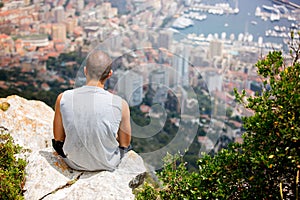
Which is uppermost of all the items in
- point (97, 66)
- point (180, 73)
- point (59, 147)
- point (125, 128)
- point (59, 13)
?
point (97, 66)

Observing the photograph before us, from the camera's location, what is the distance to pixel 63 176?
259cm

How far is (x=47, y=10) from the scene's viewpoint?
24.0m

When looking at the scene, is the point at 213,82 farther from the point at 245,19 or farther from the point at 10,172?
the point at 10,172

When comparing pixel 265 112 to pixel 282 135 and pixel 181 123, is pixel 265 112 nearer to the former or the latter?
pixel 282 135

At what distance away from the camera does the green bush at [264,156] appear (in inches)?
69.9

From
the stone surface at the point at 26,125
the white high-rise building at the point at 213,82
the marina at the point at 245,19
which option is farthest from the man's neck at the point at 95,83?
the marina at the point at 245,19

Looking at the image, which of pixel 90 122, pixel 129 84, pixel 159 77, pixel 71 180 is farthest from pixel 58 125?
pixel 159 77

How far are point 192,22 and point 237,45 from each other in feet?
8.38

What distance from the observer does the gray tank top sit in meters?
2.49

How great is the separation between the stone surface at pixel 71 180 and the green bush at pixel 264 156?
44 cm

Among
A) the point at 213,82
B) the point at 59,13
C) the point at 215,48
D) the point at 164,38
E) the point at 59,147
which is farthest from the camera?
the point at 59,13

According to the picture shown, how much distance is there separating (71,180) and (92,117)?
1.54 ft

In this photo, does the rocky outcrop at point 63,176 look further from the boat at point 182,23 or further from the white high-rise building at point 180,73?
the boat at point 182,23

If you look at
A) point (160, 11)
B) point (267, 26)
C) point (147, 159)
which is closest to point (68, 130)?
point (147, 159)
